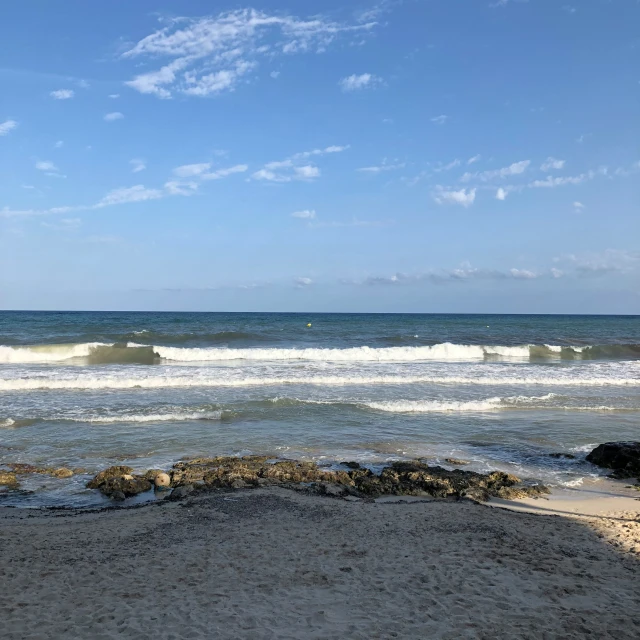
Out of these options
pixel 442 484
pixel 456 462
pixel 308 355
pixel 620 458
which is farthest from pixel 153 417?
pixel 308 355

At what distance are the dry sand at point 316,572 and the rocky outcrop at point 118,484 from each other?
0.93 metres

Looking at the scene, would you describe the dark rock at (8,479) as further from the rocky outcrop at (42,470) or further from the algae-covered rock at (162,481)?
the algae-covered rock at (162,481)

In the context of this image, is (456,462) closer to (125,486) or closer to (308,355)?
(125,486)

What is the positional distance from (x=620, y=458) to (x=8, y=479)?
1142 cm

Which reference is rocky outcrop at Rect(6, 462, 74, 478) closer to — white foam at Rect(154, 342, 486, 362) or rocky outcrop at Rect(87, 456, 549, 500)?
rocky outcrop at Rect(87, 456, 549, 500)

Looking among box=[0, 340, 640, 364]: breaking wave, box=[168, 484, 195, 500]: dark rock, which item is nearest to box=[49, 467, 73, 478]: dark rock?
box=[168, 484, 195, 500]: dark rock

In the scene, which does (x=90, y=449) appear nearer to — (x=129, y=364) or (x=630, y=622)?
(x=630, y=622)

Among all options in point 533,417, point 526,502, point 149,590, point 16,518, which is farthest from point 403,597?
point 533,417

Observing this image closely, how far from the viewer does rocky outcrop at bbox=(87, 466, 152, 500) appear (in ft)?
28.5

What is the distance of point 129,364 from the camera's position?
26.4 m

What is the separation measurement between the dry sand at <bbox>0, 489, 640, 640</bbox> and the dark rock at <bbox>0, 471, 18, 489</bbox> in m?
1.41

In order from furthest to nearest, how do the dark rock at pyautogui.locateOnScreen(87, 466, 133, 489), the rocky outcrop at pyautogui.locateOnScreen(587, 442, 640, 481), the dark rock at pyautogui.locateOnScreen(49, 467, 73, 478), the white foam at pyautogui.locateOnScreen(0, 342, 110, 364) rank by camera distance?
the white foam at pyautogui.locateOnScreen(0, 342, 110, 364) → the rocky outcrop at pyautogui.locateOnScreen(587, 442, 640, 481) → the dark rock at pyautogui.locateOnScreen(49, 467, 73, 478) → the dark rock at pyautogui.locateOnScreen(87, 466, 133, 489)

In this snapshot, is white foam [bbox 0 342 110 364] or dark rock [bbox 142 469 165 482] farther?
white foam [bbox 0 342 110 364]

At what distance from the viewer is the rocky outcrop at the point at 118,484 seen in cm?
870
